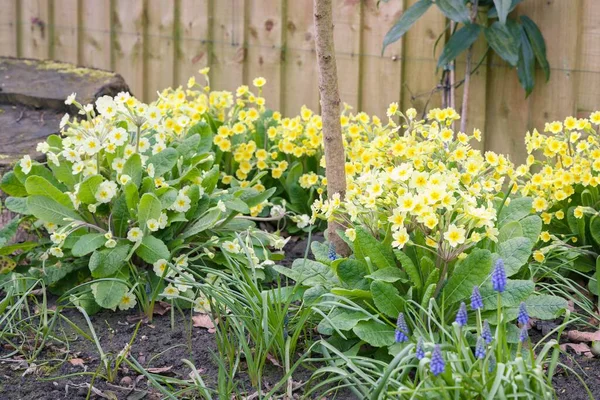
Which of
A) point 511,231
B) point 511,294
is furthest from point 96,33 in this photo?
point 511,294

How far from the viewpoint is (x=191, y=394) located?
252 cm

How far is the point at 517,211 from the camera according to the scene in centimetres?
310

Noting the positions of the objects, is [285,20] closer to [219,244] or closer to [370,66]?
[370,66]

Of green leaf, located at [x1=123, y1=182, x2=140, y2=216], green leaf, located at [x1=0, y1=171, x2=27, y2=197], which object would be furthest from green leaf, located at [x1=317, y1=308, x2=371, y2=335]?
green leaf, located at [x1=0, y1=171, x2=27, y2=197]

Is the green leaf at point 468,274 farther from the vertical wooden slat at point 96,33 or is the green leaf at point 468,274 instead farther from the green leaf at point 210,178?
the vertical wooden slat at point 96,33

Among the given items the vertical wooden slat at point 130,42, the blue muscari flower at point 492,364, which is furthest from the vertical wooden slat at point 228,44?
the blue muscari flower at point 492,364

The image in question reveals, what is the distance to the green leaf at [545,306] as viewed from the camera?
2.69m

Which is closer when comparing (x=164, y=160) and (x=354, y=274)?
(x=354, y=274)

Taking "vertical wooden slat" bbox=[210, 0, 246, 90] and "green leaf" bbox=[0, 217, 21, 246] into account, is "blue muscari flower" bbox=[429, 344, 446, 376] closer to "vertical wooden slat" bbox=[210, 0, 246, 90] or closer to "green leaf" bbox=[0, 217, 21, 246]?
"green leaf" bbox=[0, 217, 21, 246]

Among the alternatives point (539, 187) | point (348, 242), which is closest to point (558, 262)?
point (539, 187)

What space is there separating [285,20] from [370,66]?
0.64m

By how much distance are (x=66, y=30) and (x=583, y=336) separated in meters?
4.59

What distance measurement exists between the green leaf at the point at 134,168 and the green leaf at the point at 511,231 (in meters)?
1.27

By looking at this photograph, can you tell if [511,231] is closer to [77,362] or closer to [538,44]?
[77,362]
